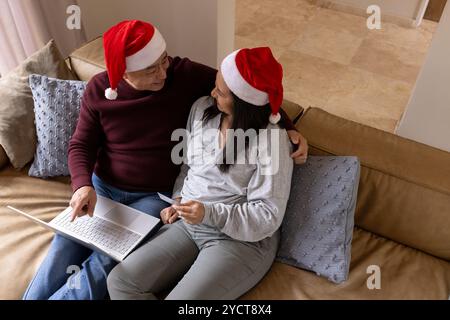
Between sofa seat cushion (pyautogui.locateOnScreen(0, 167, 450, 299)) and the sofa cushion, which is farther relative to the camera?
the sofa cushion

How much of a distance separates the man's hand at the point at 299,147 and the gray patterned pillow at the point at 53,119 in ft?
2.72

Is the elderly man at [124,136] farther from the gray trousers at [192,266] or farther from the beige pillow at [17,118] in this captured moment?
the beige pillow at [17,118]

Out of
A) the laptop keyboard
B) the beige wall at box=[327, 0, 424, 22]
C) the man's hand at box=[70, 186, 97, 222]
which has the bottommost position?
the beige wall at box=[327, 0, 424, 22]

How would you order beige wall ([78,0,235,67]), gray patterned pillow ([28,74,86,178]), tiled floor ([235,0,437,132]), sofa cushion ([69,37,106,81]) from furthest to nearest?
tiled floor ([235,0,437,132]) → beige wall ([78,0,235,67]) → sofa cushion ([69,37,106,81]) → gray patterned pillow ([28,74,86,178])

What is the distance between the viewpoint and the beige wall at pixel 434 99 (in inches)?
72.0

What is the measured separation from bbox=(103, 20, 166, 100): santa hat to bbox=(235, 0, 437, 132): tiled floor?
1.50 m

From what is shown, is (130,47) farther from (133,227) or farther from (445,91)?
(445,91)

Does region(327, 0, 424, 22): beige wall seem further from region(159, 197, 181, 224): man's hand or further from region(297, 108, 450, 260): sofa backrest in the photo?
region(159, 197, 181, 224): man's hand

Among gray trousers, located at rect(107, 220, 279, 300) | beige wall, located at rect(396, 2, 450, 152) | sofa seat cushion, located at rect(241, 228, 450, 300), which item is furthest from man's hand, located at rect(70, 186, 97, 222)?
beige wall, located at rect(396, 2, 450, 152)

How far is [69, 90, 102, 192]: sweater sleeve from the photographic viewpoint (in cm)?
139

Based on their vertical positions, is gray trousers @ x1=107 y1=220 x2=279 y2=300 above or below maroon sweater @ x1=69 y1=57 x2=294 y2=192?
below

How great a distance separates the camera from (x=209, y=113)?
134cm
